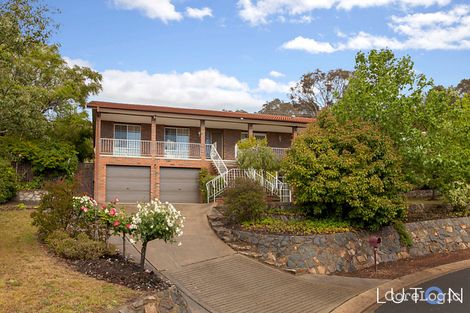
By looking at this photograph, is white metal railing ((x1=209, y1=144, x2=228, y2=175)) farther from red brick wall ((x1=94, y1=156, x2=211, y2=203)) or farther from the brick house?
red brick wall ((x1=94, y1=156, x2=211, y2=203))

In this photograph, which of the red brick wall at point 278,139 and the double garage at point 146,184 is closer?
the double garage at point 146,184

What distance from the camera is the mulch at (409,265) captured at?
1169 cm

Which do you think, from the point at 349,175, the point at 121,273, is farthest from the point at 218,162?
the point at 121,273

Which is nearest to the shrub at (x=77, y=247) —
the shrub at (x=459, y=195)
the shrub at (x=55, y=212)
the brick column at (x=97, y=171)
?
the shrub at (x=55, y=212)

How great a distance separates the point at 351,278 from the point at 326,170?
3.69 meters

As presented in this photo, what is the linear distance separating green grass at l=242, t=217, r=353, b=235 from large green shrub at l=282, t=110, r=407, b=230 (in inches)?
16.3

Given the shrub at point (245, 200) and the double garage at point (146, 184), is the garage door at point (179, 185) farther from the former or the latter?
A: the shrub at point (245, 200)

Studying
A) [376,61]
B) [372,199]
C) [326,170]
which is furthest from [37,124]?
[376,61]

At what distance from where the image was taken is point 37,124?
8867 millimetres

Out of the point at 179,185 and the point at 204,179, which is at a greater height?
the point at 204,179

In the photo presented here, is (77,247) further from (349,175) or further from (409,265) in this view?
(409,265)

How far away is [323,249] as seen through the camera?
1209cm

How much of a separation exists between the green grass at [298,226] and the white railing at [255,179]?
4664 mm

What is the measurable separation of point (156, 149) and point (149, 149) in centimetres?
54
